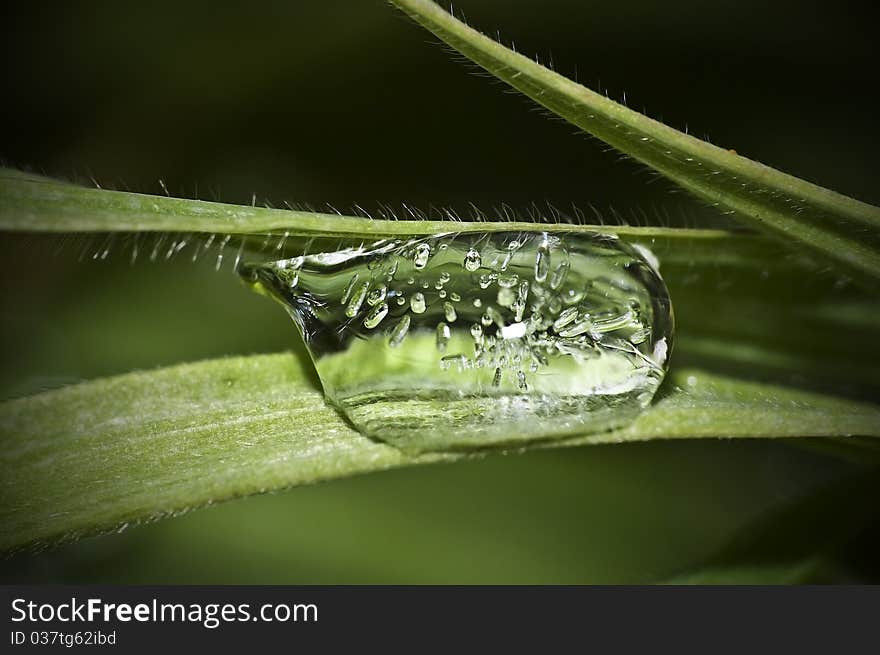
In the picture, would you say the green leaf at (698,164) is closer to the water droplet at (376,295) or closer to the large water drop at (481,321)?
the large water drop at (481,321)

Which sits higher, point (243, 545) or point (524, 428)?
point (243, 545)

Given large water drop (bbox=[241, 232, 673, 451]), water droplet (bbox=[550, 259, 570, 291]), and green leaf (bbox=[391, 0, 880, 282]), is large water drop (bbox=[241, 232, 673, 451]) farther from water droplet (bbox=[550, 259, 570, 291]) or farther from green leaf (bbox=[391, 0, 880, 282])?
green leaf (bbox=[391, 0, 880, 282])

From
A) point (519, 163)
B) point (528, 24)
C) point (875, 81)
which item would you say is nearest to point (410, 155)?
point (519, 163)

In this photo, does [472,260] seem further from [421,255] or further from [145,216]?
[145,216]

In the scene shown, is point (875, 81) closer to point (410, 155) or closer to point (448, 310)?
point (410, 155)

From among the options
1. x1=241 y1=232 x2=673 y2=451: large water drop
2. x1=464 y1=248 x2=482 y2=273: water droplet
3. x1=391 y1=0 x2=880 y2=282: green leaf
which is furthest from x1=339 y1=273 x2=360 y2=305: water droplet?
x1=391 y1=0 x2=880 y2=282: green leaf

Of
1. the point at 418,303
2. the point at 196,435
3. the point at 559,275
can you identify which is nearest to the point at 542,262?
the point at 559,275
